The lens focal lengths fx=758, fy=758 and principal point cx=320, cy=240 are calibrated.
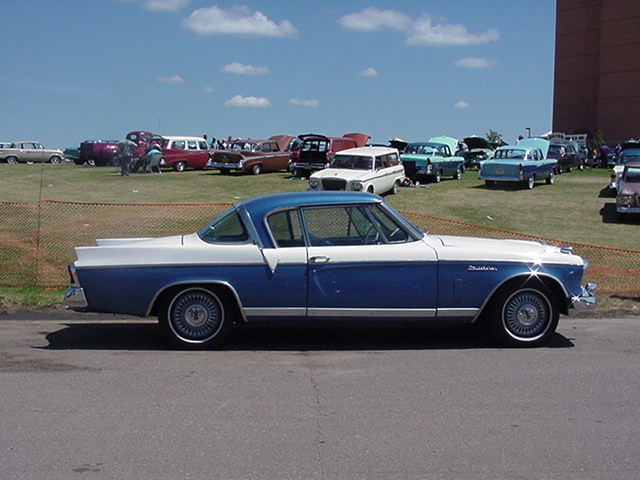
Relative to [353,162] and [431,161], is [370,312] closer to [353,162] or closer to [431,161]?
[353,162]

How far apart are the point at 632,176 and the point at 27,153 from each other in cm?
3331

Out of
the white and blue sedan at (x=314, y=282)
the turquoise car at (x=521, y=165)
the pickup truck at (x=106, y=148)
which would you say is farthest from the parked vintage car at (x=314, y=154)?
the white and blue sedan at (x=314, y=282)

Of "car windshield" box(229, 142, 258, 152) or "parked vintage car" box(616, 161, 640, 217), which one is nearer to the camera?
"parked vintage car" box(616, 161, 640, 217)

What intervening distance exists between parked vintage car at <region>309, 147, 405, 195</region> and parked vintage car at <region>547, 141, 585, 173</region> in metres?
11.8

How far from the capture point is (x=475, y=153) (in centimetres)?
3975

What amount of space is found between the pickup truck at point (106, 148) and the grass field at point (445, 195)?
8.69ft

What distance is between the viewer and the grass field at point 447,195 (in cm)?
1886

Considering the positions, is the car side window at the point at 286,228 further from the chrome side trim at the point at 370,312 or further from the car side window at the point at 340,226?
the chrome side trim at the point at 370,312

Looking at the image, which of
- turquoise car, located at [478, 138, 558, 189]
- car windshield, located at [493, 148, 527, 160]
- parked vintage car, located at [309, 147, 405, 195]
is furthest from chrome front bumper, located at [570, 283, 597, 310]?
car windshield, located at [493, 148, 527, 160]

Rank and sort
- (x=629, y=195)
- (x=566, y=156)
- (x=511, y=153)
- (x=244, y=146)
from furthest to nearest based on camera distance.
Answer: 1. (x=566, y=156)
2. (x=244, y=146)
3. (x=511, y=153)
4. (x=629, y=195)

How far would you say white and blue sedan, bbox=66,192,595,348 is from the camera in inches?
285

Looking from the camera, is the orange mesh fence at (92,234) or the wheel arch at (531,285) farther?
the orange mesh fence at (92,234)

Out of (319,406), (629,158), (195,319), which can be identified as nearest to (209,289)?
(195,319)

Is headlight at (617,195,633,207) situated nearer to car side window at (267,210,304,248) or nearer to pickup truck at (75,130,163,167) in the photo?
car side window at (267,210,304,248)
